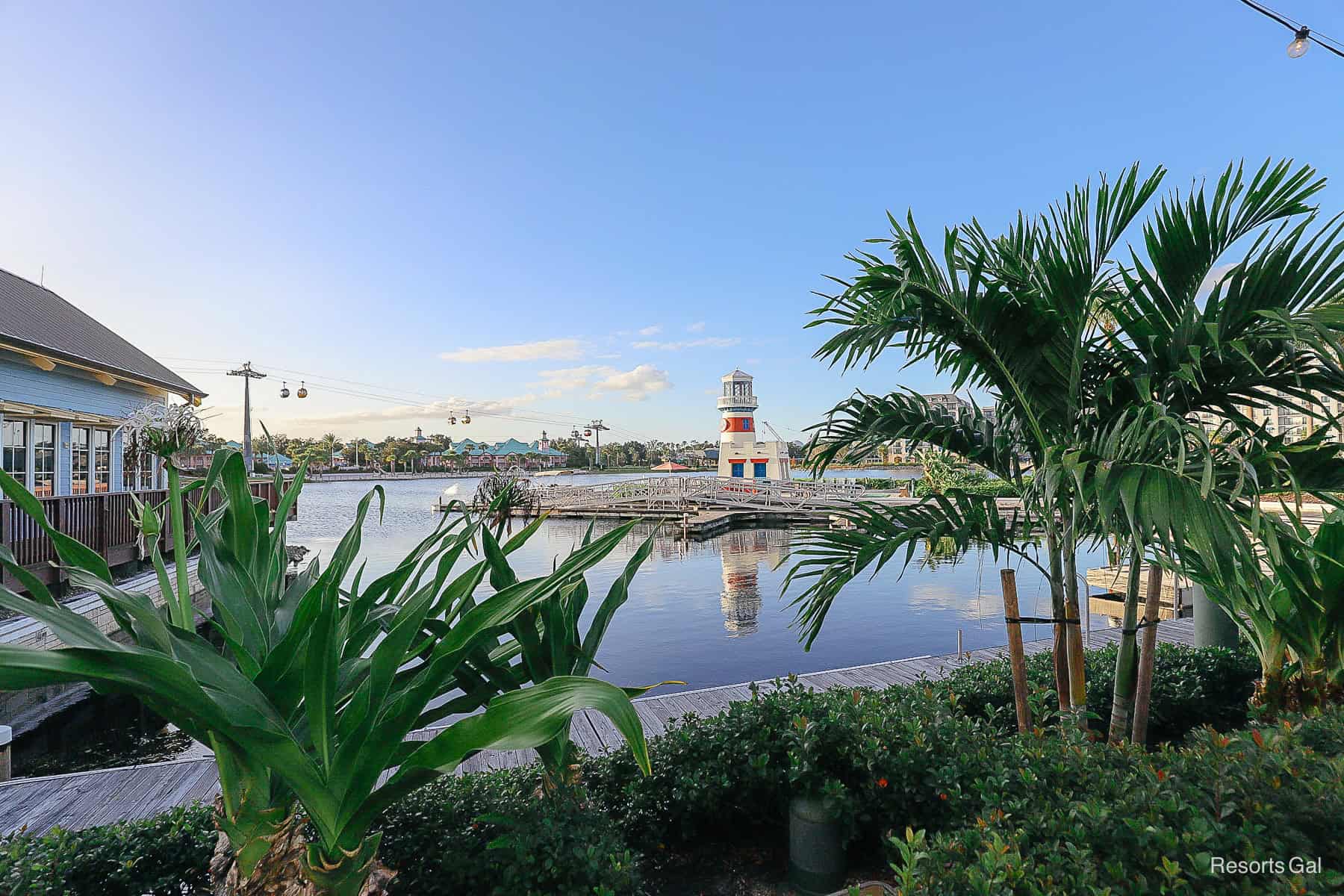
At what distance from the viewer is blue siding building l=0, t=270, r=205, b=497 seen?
8.41 meters

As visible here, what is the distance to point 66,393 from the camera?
9641 mm

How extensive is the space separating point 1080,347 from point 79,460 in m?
13.8

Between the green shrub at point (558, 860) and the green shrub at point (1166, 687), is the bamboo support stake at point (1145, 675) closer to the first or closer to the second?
the green shrub at point (1166, 687)

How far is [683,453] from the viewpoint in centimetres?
9506

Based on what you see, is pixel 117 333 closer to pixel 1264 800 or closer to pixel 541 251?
pixel 541 251

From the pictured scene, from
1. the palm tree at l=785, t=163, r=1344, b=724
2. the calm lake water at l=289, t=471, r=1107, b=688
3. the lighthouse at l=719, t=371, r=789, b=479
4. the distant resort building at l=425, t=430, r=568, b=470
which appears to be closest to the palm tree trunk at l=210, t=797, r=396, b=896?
the palm tree at l=785, t=163, r=1344, b=724

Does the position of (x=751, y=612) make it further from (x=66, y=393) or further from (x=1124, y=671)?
(x=66, y=393)

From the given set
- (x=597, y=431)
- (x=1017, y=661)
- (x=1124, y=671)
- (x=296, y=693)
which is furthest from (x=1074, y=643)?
(x=597, y=431)

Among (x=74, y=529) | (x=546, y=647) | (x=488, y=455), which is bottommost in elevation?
(x=74, y=529)

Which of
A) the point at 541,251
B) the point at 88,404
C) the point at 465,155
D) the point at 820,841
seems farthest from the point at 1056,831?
the point at 541,251

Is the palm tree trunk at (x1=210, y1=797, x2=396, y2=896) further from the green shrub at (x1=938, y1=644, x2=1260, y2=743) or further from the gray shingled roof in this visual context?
the gray shingled roof

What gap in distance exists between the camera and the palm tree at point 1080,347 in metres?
2.21

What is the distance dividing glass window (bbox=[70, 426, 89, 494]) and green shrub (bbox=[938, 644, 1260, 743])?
1282cm

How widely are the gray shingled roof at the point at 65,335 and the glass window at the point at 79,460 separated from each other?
4.11 ft
